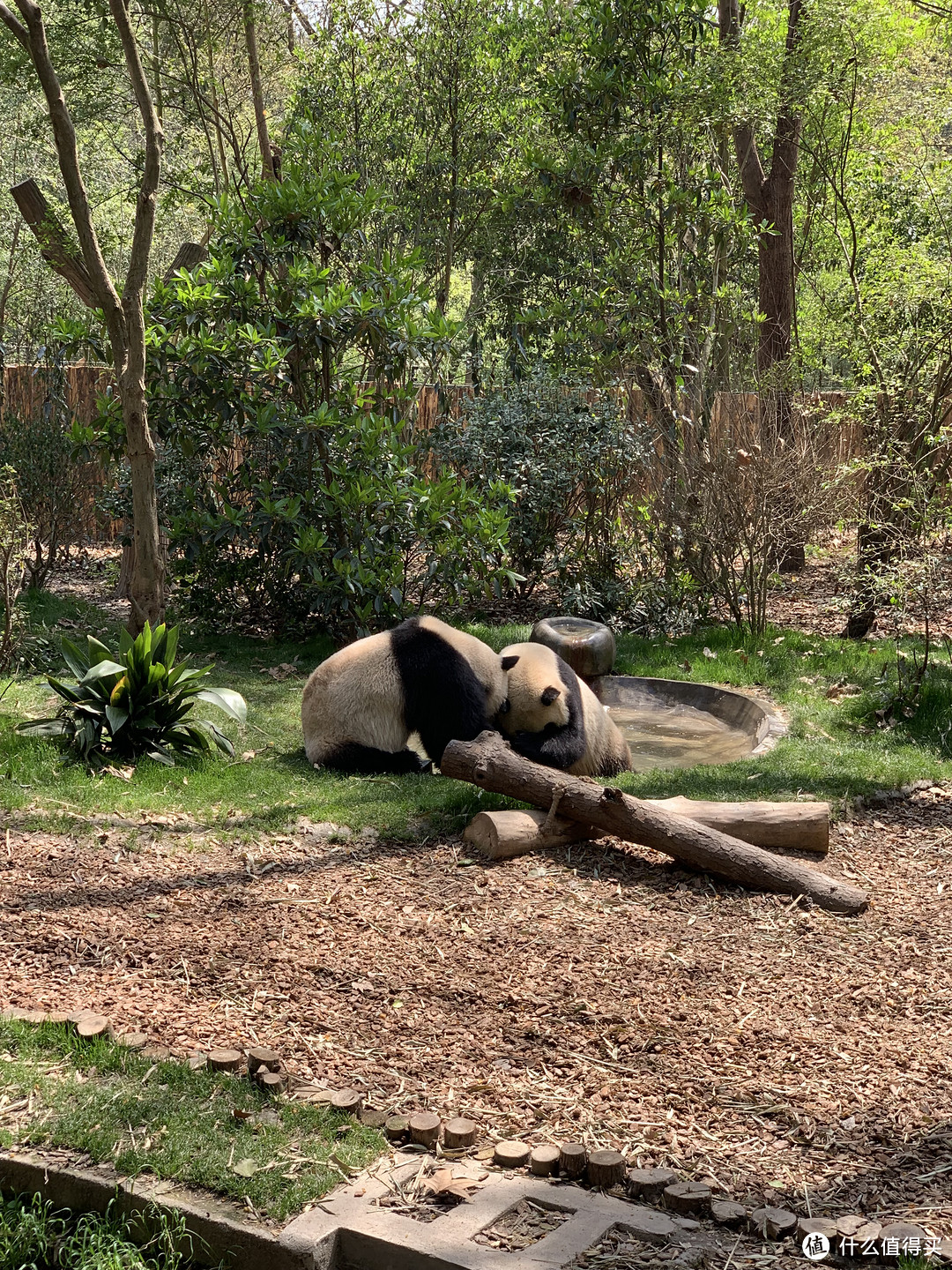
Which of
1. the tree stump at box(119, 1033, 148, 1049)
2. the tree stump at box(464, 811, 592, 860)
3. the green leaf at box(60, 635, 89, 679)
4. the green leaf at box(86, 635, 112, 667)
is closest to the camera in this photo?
the tree stump at box(119, 1033, 148, 1049)

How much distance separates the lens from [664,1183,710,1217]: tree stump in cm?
297

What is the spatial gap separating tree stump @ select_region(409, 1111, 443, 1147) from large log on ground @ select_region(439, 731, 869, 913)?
2.23 metres

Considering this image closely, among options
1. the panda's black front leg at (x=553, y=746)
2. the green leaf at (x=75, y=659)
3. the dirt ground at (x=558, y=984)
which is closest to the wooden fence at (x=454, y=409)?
the green leaf at (x=75, y=659)

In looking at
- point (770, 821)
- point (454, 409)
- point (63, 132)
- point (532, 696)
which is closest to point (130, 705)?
point (532, 696)

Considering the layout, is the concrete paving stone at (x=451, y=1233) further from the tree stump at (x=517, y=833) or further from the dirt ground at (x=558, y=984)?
the tree stump at (x=517, y=833)

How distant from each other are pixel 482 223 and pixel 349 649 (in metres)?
10.6

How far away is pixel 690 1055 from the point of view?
381cm

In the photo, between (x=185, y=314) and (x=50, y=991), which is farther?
(x=185, y=314)

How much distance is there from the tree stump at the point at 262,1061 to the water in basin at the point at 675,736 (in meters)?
4.11

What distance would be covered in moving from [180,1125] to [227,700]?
3.97 metres

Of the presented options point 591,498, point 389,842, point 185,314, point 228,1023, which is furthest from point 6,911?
point 591,498

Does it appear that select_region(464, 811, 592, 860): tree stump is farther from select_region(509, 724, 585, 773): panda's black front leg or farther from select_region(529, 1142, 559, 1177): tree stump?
select_region(529, 1142, 559, 1177): tree stump

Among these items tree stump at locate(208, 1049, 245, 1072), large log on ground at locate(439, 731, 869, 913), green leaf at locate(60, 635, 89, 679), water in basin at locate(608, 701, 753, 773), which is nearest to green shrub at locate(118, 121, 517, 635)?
water in basin at locate(608, 701, 753, 773)

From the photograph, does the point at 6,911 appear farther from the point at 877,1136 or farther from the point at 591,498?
the point at 591,498
